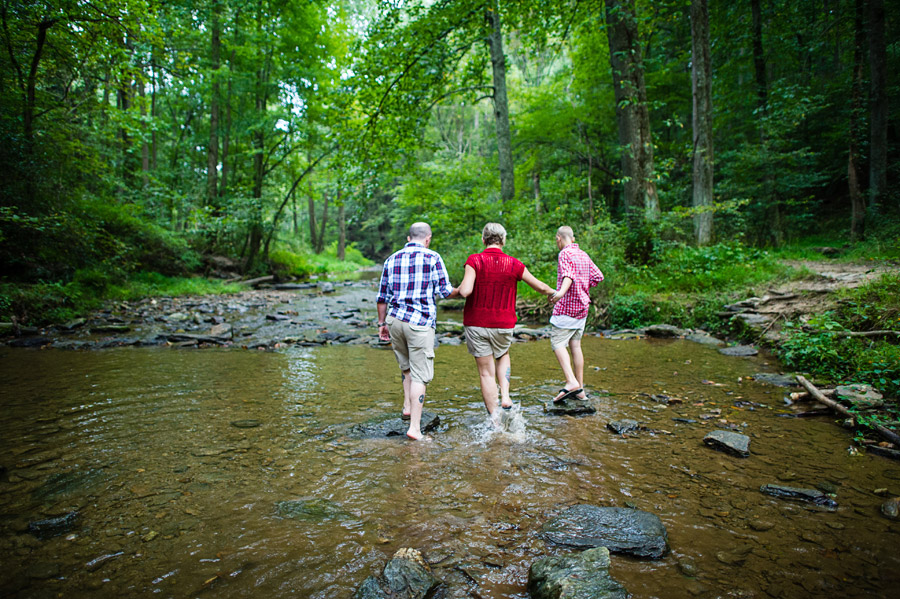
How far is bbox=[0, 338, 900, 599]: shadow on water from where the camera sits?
2.21 m

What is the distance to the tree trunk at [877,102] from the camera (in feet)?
44.4

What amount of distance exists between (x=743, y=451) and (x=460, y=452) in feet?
8.39

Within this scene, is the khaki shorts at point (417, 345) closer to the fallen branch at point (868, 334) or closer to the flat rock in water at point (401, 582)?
the flat rock in water at point (401, 582)

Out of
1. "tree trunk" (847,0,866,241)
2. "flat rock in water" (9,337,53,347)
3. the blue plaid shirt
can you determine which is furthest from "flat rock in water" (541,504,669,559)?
"tree trunk" (847,0,866,241)


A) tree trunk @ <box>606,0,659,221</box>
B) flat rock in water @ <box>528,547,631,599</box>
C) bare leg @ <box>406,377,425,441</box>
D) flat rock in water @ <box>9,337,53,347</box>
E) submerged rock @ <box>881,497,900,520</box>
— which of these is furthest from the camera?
tree trunk @ <box>606,0,659,221</box>

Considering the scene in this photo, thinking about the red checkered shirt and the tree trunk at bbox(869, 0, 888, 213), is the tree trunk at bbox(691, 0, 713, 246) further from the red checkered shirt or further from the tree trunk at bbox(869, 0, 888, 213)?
the red checkered shirt

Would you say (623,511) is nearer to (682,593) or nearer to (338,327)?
(682,593)

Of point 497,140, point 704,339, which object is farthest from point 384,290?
point 497,140

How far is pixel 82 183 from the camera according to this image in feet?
39.0

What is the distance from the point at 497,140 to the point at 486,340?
13743 mm

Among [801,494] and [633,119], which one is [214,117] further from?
[801,494]

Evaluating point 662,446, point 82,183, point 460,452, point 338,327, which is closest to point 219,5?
point 82,183

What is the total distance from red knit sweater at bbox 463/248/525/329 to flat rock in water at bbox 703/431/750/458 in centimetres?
219

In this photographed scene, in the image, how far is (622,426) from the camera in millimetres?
4316
